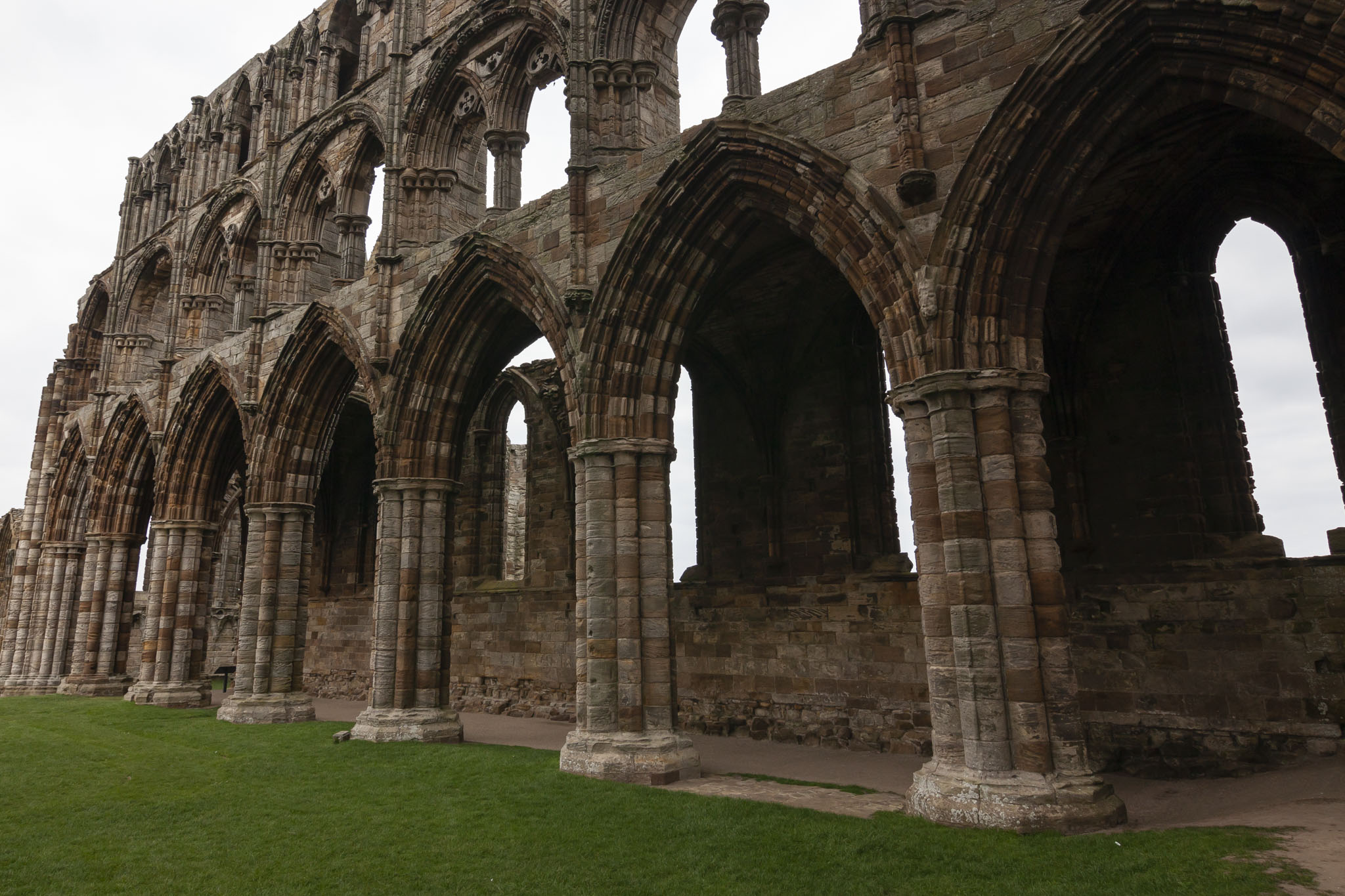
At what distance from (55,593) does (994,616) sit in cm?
2273

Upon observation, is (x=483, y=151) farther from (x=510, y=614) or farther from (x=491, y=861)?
(x=491, y=861)

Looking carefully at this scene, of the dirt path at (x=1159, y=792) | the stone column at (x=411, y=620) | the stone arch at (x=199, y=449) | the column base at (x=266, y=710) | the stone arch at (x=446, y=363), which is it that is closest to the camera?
the dirt path at (x=1159, y=792)

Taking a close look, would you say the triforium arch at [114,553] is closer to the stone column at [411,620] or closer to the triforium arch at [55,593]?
the triforium arch at [55,593]

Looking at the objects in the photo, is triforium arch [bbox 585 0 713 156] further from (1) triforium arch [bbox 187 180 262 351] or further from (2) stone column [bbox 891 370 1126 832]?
(1) triforium arch [bbox 187 180 262 351]

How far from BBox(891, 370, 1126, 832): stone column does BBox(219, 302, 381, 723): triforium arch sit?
8.92 metres

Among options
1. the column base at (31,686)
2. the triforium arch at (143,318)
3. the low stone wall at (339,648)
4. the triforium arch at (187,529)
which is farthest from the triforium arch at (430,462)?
the column base at (31,686)

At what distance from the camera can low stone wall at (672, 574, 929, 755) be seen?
36.1 feet

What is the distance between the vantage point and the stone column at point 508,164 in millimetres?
12516

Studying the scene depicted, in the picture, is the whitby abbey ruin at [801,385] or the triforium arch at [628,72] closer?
the whitby abbey ruin at [801,385]

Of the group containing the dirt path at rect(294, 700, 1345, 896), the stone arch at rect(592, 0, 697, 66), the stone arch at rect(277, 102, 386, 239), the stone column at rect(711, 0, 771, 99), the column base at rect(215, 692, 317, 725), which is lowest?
the dirt path at rect(294, 700, 1345, 896)

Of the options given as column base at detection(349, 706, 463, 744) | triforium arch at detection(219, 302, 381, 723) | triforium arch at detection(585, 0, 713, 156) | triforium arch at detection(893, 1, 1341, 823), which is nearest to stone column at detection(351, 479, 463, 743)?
column base at detection(349, 706, 463, 744)

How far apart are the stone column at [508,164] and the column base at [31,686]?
643 inches

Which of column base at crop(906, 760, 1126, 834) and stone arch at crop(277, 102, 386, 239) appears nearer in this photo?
column base at crop(906, 760, 1126, 834)

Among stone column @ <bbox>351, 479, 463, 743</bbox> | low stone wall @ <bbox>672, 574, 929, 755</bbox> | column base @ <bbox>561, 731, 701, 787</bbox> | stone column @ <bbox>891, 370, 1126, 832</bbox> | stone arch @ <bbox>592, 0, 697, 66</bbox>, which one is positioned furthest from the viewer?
stone column @ <bbox>351, 479, 463, 743</bbox>
